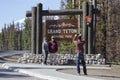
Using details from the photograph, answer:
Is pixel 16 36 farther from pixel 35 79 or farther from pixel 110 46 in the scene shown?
pixel 35 79

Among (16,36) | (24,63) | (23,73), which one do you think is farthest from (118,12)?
(16,36)

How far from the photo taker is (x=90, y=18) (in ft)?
109

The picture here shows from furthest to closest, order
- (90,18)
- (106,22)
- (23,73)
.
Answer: (106,22), (90,18), (23,73)

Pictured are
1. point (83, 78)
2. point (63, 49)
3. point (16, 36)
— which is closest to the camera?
point (83, 78)

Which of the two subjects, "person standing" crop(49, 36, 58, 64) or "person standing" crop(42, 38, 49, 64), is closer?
"person standing" crop(42, 38, 49, 64)

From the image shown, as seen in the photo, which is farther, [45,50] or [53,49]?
[53,49]

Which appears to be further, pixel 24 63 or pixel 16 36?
pixel 16 36

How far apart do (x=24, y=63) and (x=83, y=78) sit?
1311 centimetres

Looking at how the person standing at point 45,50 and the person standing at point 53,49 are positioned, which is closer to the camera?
the person standing at point 45,50

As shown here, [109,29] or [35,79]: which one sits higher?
[109,29]

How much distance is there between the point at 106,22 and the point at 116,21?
5.88 feet

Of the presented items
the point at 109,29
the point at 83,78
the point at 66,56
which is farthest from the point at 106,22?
the point at 83,78

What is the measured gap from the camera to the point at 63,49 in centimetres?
4375

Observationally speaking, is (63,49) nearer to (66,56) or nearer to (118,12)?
(118,12)
